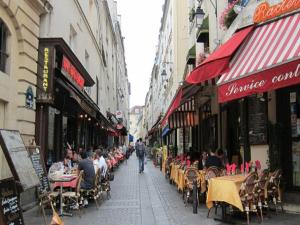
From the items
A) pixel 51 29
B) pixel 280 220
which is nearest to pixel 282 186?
pixel 280 220

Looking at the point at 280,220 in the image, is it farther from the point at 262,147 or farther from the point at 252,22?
the point at 252,22

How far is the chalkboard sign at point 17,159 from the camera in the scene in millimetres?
7352

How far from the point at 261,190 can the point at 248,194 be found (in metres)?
0.48

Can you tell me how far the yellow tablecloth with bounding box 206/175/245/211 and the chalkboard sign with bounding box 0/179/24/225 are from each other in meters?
4.36

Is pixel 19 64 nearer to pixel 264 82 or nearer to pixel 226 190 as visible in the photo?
pixel 226 190

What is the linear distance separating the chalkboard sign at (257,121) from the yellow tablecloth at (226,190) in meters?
2.81

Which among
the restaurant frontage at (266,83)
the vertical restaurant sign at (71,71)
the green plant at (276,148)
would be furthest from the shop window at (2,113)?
the green plant at (276,148)

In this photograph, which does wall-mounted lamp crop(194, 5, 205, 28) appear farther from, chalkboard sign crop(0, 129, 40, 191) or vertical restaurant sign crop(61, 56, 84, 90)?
chalkboard sign crop(0, 129, 40, 191)

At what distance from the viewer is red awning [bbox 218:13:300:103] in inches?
354

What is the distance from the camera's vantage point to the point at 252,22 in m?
12.4

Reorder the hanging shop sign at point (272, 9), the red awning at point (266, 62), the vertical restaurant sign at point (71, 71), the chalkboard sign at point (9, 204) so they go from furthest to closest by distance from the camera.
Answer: the vertical restaurant sign at point (71, 71) → the hanging shop sign at point (272, 9) → the red awning at point (266, 62) → the chalkboard sign at point (9, 204)

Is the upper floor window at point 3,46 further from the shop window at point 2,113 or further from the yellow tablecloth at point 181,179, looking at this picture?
the yellow tablecloth at point 181,179

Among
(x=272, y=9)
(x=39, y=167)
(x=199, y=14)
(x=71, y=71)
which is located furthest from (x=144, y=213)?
(x=199, y=14)

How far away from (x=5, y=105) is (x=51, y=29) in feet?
14.0
